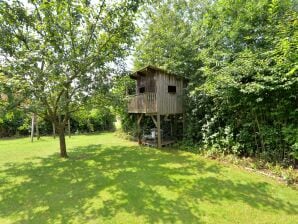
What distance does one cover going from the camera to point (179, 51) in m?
13.6

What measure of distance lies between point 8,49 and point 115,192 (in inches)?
275

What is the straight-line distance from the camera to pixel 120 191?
5848mm

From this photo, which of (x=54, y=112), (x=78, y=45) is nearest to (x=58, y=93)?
(x=54, y=112)

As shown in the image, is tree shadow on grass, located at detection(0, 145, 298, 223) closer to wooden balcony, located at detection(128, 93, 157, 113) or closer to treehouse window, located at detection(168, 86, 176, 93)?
wooden balcony, located at detection(128, 93, 157, 113)

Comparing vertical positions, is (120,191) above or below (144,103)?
below

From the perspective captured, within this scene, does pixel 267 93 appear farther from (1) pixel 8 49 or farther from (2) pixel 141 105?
(1) pixel 8 49

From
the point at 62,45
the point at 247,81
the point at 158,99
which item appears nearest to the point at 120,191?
the point at 247,81

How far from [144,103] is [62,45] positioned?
17.3 feet

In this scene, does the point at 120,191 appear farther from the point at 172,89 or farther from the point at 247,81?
the point at 172,89

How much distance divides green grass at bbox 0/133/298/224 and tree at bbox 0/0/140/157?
114 inches

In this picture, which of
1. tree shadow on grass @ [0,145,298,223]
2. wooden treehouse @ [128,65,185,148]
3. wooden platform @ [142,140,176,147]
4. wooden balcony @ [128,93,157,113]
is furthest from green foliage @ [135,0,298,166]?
wooden balcony @ [128,93,157,113]

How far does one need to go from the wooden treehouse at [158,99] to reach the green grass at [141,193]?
11.2 ft

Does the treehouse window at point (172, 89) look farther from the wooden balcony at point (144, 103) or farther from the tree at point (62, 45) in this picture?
the tree at point (62, 45)

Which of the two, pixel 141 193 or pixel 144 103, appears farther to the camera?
pixel 144 103
